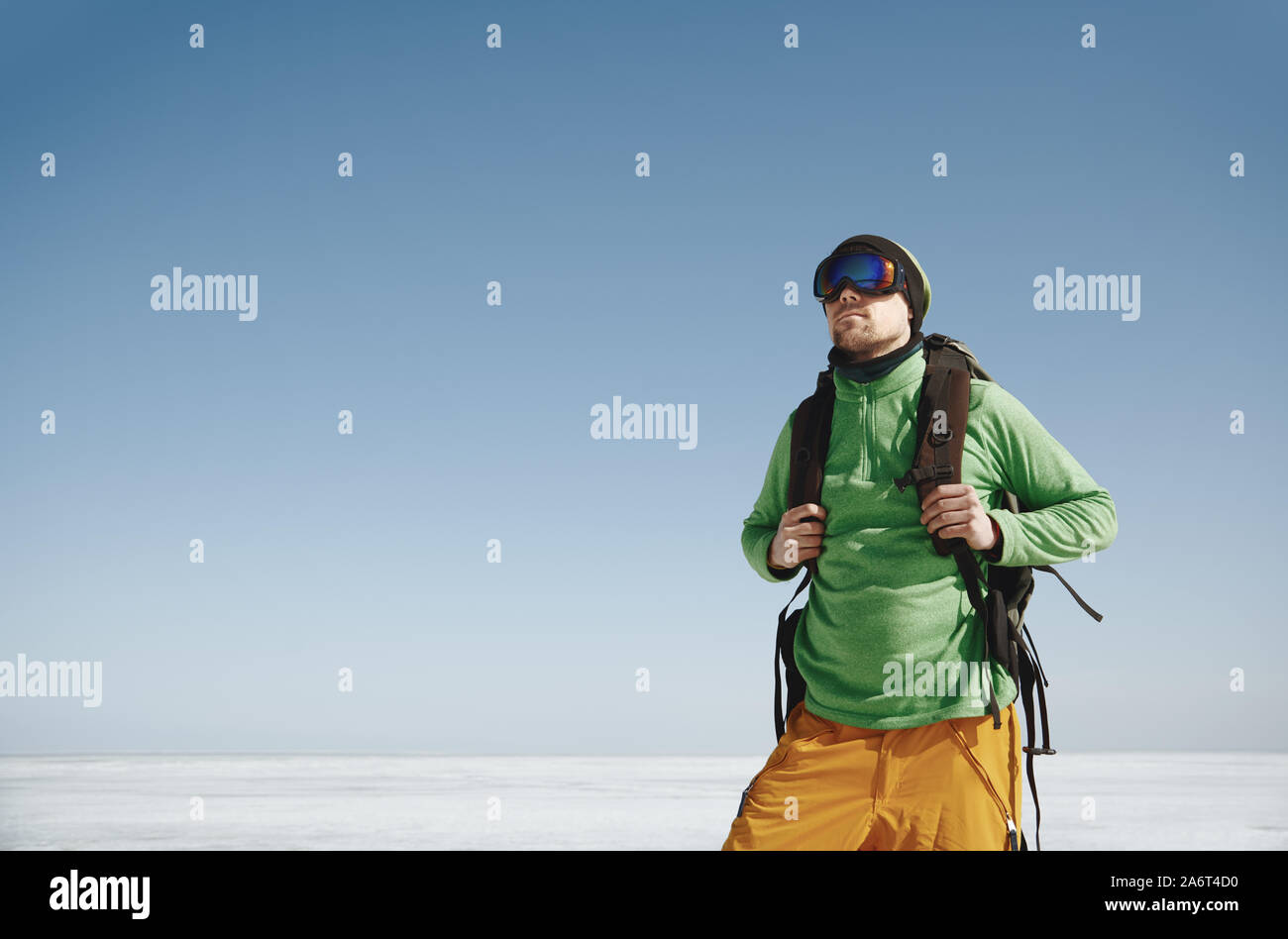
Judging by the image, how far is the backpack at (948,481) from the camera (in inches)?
129

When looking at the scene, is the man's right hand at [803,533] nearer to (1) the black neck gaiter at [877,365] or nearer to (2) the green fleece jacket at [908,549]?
(2) the green fleece jacket at [908,549]

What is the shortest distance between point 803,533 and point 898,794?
2.93 feet

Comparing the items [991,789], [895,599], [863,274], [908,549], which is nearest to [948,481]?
[908,549]

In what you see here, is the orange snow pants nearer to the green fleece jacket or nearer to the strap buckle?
the green fleece jacket

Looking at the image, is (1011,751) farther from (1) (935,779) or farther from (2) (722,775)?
(2) (722,775)

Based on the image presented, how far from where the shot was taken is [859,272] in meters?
3.61

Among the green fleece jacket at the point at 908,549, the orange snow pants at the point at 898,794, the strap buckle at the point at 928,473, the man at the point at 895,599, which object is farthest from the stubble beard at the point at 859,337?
the orange snow pants at the point at 898,794

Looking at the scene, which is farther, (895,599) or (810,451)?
(810,451)

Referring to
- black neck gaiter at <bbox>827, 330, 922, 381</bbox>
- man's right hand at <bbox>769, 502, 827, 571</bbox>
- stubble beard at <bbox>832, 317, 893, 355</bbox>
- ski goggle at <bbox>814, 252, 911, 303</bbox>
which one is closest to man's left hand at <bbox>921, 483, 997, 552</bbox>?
man's right hand at <bbox>769, 502, 827, 571</bbox>

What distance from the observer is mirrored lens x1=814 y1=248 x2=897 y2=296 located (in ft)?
11.8

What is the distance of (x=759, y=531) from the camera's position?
3.86 m

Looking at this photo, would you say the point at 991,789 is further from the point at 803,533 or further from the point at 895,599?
the point at 803,533

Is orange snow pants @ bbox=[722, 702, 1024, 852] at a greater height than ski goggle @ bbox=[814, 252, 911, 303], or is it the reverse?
ski goggle @ bbox=[814, 252, 911, 303]
